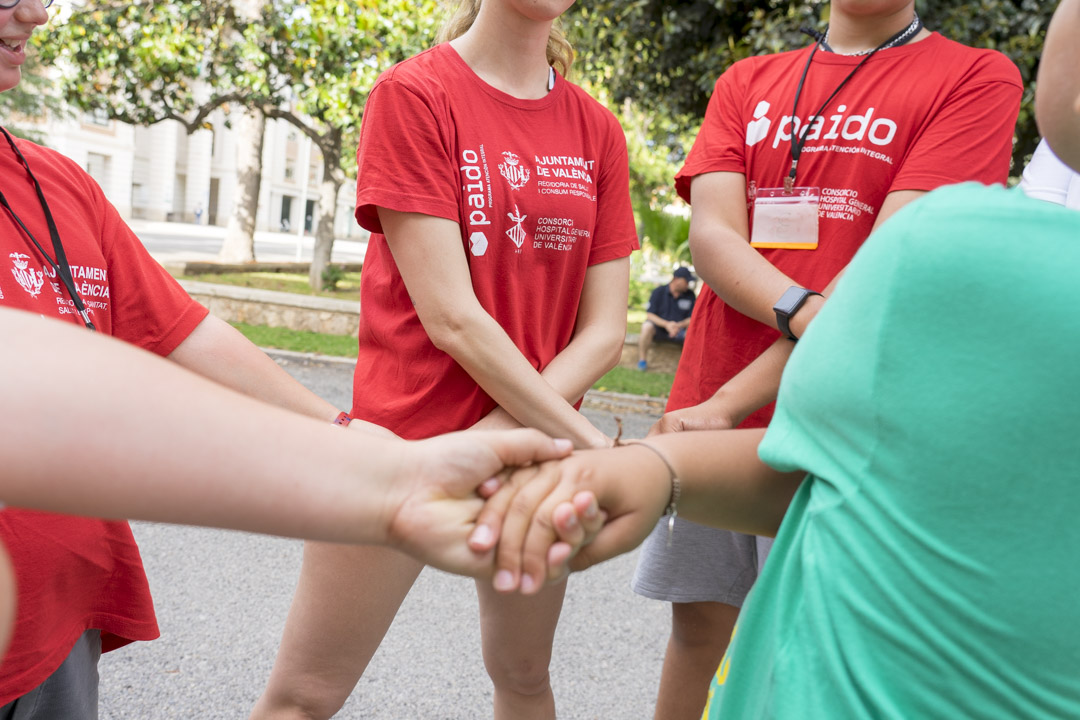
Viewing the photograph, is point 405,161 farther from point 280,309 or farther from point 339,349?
point 280,309

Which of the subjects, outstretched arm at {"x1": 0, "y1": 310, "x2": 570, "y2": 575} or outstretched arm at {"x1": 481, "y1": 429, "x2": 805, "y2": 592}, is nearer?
outstretched arm at {"x1": 0, "y1": 310, "x2": 570, "y2": 575}

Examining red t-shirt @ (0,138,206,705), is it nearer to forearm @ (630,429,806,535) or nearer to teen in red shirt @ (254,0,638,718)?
teen in red shirt @ (254,0,638,718)

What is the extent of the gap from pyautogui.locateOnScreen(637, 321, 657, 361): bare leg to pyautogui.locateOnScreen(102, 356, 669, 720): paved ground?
A: 5744mm

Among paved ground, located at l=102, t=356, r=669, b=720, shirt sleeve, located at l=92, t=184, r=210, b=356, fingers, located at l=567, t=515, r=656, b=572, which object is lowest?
paved ground, located at l=102, t=356, r=669, b=720

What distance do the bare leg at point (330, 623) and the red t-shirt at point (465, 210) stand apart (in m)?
0.29

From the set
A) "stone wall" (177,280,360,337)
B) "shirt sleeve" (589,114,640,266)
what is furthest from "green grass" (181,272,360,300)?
"shirt sleeve" (589,114,640,266)

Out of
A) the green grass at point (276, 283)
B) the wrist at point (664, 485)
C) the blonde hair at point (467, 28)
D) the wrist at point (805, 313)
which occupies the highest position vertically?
the blonde hair at point (467, 28)

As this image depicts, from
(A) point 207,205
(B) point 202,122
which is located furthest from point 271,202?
(B) point 202,122

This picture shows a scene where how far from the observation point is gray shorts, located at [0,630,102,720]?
4.79 ft

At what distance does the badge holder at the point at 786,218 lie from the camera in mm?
2074

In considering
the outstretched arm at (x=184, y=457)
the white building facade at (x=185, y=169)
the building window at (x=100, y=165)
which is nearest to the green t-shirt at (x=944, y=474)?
the outstretched arm at (x=184, y=457)

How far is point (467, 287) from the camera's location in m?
1.84

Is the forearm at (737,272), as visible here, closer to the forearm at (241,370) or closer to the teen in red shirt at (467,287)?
the teen in red shirt at (467,287)

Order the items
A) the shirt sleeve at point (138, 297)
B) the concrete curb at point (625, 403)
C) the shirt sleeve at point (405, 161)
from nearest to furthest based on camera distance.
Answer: the shirt sleeve at point (138, 297)
the shirt sleeve at point (405, 161)
the concrete curb at point (625, 403)
